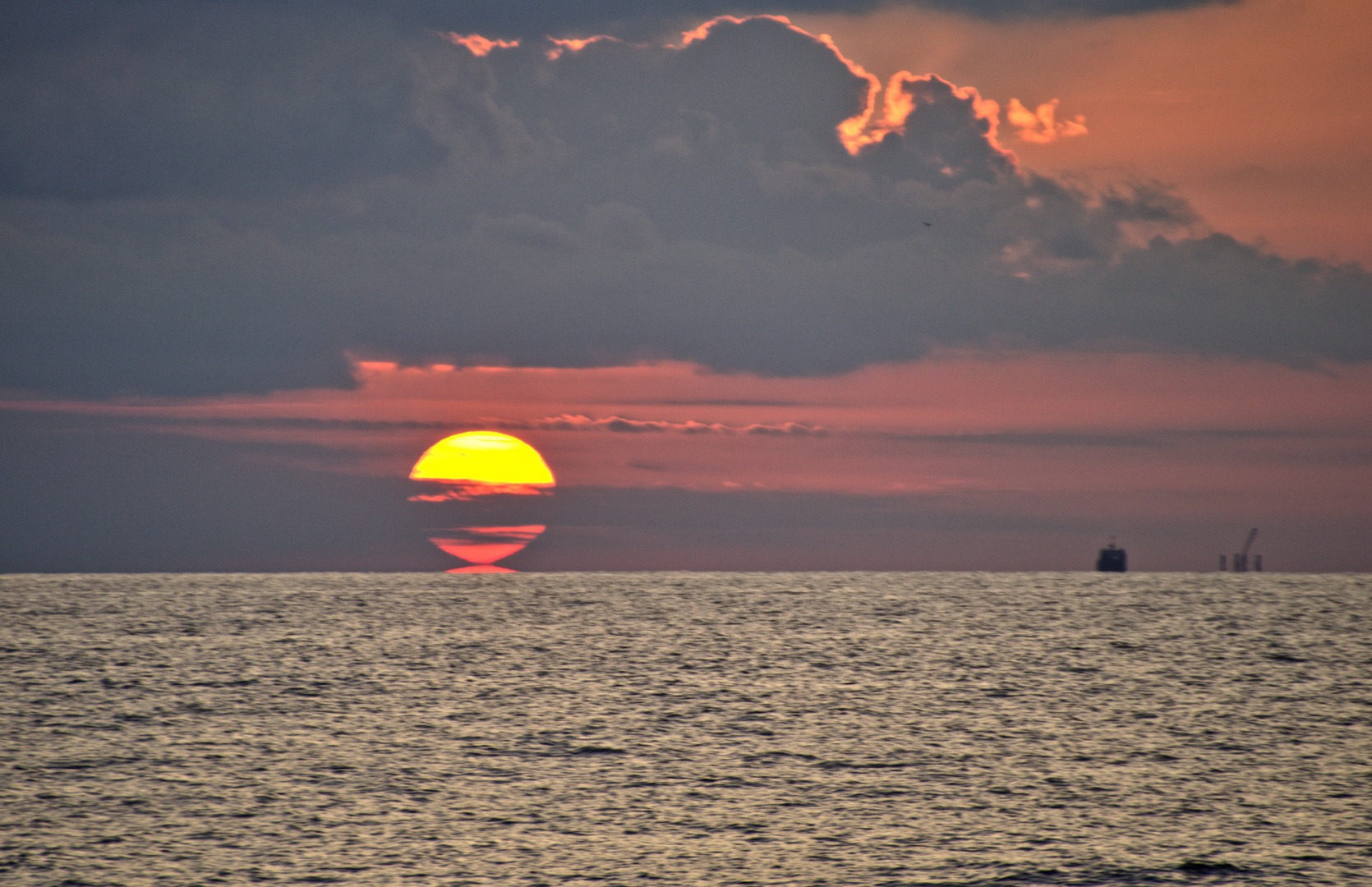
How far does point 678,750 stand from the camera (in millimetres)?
34844

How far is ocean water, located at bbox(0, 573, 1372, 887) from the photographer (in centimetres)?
2339

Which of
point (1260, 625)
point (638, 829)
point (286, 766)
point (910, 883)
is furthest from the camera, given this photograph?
point (1260, 625)

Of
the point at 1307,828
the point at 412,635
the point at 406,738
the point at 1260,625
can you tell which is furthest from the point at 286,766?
the point at 1260,625

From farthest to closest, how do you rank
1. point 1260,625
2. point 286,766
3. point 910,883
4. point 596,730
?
1. point 1260,625
2. point 596,730
3. point 286,766
4. point 910,883

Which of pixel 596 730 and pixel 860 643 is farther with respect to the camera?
pixel 860 643

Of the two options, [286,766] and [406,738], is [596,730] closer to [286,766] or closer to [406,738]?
[406,738]

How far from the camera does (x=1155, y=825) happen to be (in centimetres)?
2644

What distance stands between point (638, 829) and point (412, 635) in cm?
4087

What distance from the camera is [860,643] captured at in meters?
62.6

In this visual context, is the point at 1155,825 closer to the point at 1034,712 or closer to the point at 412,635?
the point at 1034,712

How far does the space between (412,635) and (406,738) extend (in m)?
28.5

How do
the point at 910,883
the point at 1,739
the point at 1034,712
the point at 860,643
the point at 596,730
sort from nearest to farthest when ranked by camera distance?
1. the point at 910,883
2. the point at 1,739
3. the point at 596,730
4. the point at 1034,712
5. the point at 860,643

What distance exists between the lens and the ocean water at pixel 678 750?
23.4m

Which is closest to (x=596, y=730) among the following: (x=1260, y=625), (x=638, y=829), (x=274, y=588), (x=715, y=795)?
(x=715, y=795)
